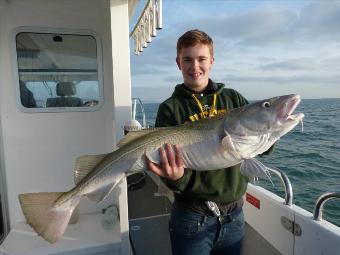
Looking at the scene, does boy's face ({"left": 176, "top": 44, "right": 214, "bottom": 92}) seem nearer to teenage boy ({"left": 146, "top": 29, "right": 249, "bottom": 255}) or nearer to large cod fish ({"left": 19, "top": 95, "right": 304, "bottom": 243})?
teenage boy ({"left": 146, "top": 29, "right": 249, "bottom": 255})

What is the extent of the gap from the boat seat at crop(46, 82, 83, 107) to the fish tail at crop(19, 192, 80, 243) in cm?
217

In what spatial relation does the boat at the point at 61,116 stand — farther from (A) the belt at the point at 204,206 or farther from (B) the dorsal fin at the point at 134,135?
(A) the belt at the point at 204,206

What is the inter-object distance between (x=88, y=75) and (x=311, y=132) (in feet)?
67.5

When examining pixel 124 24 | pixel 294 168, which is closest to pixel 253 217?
pixel 124 24

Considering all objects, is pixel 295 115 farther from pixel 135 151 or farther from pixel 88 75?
pixel 88 75

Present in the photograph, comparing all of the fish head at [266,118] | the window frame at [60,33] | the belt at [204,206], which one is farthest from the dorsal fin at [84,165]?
the window frame at [60,33]

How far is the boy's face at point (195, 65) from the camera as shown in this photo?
8.29 ft

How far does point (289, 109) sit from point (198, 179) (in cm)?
92

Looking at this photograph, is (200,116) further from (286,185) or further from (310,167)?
(310,167)

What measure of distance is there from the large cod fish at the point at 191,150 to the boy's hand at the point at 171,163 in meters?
0.05

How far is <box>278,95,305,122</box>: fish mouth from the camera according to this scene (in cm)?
208

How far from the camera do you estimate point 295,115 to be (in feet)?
6.92

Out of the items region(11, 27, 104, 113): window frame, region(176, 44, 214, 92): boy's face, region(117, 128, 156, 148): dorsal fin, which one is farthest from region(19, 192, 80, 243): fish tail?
region(11, 27, 104, 113): window frame

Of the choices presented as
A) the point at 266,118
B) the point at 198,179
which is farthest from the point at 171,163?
the point at 266,118
